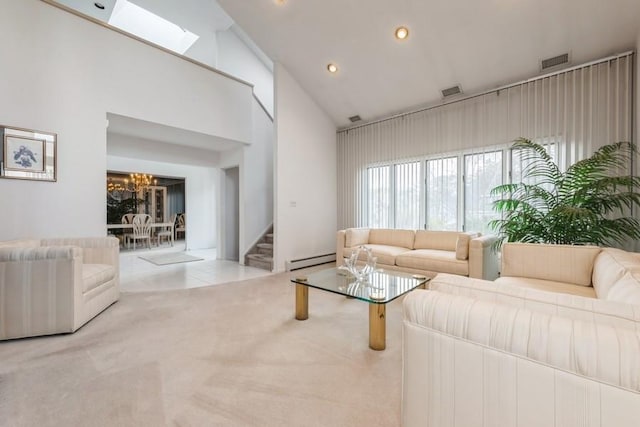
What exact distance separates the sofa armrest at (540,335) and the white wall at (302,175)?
4140 millimetres

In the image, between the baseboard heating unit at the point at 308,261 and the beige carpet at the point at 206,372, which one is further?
the baseboard heating unit at the point at 308,261

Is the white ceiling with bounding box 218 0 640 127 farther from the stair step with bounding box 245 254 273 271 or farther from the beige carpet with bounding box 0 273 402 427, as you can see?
the beige carpet with bounding box 0 273 402 427

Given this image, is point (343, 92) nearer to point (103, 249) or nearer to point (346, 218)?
point (346, 218)

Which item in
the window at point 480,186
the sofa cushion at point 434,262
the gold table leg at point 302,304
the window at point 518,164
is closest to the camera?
the gold table leg at point 302,304

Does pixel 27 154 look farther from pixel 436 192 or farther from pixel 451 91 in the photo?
pixel 451 91

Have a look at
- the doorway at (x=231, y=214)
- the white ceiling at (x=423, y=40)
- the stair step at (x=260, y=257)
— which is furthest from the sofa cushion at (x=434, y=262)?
the doorway at (x=231, y=214)

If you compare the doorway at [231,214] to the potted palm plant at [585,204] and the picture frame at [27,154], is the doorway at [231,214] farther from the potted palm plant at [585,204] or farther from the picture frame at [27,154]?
the potted palm plant at [585,204]

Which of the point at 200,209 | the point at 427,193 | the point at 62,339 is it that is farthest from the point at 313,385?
the point at 200,209

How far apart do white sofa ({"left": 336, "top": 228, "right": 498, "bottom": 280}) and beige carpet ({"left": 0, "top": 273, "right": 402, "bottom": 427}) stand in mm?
1114

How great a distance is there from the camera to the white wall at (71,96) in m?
3.27

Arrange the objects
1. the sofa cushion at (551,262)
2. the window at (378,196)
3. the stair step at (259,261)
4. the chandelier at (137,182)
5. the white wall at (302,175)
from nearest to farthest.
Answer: the sofa cushion at (551,262), the white wall at (302,175), the stair step at (259,261), the window at (378,196), the chandelier at (137,182)

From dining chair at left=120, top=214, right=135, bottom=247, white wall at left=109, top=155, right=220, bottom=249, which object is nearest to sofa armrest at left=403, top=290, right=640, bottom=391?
white wall at left=109, top=155, right=220, bottom=249

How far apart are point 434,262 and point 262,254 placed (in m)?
3.30

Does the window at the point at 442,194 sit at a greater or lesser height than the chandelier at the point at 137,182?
lesser
